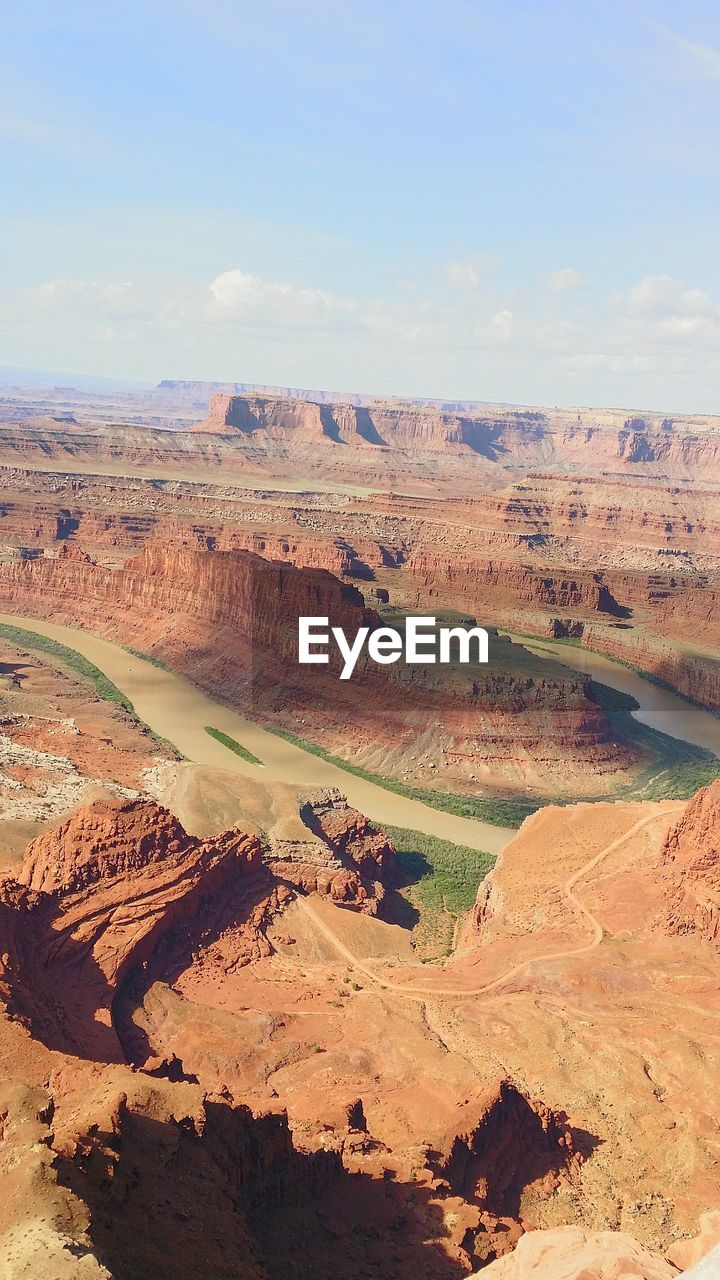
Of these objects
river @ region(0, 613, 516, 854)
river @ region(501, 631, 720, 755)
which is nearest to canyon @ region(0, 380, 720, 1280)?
river @ region(0, 613, 516, 854)

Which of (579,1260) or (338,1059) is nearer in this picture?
(579,1260)

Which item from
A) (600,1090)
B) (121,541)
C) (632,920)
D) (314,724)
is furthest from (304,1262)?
(121,541)

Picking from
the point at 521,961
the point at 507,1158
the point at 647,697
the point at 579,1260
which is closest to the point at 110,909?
the point at 521,961

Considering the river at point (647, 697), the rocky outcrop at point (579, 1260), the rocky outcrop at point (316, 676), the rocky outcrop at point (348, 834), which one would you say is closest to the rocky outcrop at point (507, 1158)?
the rocky outcrop at point (579, 1260)

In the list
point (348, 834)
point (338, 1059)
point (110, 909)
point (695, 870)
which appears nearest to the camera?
point (338, 1059)

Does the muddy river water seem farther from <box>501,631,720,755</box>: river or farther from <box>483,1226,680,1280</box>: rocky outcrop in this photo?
<box>483,1226,680,1280</box>: rocky outcrop

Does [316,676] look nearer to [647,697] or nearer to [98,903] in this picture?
[647,697]

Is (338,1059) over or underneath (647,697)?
over

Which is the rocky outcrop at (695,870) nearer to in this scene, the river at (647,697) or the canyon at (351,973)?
the canyon at (351,973)
